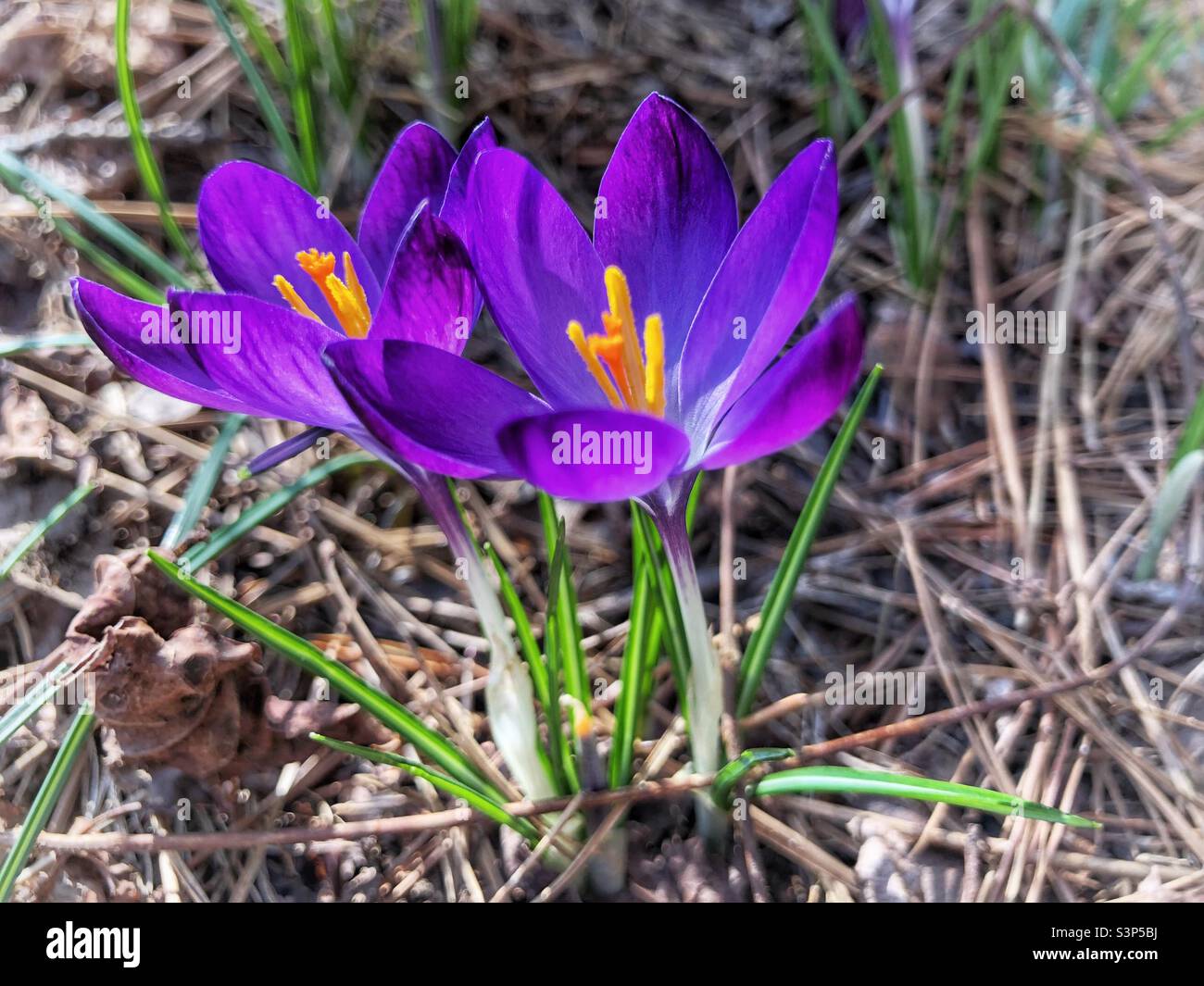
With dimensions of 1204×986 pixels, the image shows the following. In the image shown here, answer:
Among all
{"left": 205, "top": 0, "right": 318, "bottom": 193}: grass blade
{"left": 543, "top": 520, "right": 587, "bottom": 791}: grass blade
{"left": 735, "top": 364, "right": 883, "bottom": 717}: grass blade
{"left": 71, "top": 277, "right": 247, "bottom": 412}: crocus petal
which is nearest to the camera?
{"left": 71, "top": 277, "right": 247, "bottom": 412}: crocus petal

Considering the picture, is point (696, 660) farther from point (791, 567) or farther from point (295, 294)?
point (295, 294)

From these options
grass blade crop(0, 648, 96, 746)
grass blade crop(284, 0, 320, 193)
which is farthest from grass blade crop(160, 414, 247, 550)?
grass blade crop(284, 0, 320, 193)

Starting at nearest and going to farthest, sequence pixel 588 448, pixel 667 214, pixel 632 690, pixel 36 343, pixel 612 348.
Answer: pixel 588 448 → pixel 612 348 → pixel 667 214 → pixel 632 690 → pixel 36 343

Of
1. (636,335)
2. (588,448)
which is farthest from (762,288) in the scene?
(588,448)

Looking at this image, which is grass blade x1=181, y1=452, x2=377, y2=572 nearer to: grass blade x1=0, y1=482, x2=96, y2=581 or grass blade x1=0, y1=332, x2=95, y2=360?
grass blade x1=0, y1=482, x2=96, y2=581

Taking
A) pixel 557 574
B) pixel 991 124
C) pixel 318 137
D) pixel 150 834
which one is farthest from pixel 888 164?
pixel 150 834

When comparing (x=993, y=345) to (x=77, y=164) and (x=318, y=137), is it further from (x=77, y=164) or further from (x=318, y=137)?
(x=77, y=164)

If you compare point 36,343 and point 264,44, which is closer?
point 36,343
